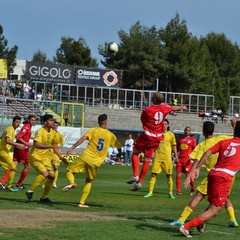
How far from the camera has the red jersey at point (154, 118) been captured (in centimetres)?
1695

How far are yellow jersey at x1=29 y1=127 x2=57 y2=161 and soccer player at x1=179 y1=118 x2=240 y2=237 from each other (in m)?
6.15

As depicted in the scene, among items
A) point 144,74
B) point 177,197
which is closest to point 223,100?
point 144,74

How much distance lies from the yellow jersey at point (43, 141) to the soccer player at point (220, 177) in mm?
6145

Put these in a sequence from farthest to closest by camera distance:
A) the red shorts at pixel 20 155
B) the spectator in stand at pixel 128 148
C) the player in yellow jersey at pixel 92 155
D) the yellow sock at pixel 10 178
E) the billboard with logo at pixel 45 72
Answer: the billboard with logo at pixel 45 72, the spectator in stand at pixel 128 148, the red shorts at pixel 20 155, the yellow sock at pixel 10 178, the player in yellow jersey at pixel 92 155

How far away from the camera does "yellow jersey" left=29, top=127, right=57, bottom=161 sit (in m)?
17.4

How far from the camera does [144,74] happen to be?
9188 centimetres

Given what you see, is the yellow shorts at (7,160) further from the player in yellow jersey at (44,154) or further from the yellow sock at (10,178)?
the player in yellow jersey at (44,154)

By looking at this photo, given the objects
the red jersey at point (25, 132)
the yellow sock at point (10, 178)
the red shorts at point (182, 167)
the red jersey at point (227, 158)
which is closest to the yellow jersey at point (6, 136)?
the yellow sock at point (10, 178)

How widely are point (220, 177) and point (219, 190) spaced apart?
216 millimetres

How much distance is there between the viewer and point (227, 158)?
12086 mm

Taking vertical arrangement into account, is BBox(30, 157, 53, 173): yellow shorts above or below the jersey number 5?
below

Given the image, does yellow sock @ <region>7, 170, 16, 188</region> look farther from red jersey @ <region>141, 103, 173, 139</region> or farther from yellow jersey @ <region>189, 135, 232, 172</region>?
yellow jersey @ <region>189, 135, 232, 172</region>

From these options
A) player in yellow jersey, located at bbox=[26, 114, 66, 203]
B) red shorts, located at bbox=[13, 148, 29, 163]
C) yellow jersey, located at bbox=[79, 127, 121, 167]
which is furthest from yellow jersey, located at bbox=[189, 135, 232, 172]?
red shorts, located at bbox=[13, 148, 29, 163]

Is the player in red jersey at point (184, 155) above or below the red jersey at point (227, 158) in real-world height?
below
